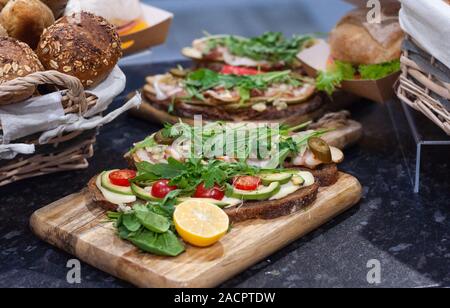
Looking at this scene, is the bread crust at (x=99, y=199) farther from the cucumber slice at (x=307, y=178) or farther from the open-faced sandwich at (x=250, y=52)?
the open-faced sandwich at (x=250, y=52)

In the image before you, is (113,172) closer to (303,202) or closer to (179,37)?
(303,202)

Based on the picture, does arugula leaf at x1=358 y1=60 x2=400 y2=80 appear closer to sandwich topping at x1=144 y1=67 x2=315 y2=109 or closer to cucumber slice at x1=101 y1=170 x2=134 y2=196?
sandwich topping at x1=144 y1=67 x2=315 y2=109

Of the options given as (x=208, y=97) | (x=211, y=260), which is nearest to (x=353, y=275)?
(x=211, y=260)

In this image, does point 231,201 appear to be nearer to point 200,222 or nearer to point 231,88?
point 200,222

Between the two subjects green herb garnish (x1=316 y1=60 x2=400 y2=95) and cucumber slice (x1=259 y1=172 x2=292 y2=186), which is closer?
cucumber slice (x1=259 y1=172 x2=292 y2=186)

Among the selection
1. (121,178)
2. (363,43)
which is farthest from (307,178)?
(363,43)

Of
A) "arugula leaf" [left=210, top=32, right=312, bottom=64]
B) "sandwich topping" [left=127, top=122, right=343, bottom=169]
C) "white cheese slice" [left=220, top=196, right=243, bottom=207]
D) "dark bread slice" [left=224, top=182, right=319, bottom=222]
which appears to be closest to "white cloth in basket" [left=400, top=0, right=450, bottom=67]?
"sandwich topping" [left=127, top=122, right=343, bottom=169]

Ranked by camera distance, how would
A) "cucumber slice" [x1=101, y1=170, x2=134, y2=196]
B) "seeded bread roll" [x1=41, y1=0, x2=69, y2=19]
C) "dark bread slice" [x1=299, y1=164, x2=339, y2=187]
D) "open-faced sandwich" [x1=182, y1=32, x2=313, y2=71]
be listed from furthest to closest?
"open-faced sandwich" [x1=182, y1=32, x2=313, y2=71]
"seeded bread roll" [x1=41, y1=0, x2=69, y2=19]
"dark bread slice" [x1=299, y1=164, x2=339, y2=187]
"cucumber slice" [x1=101, y1=170, x2=134, y2=196]
